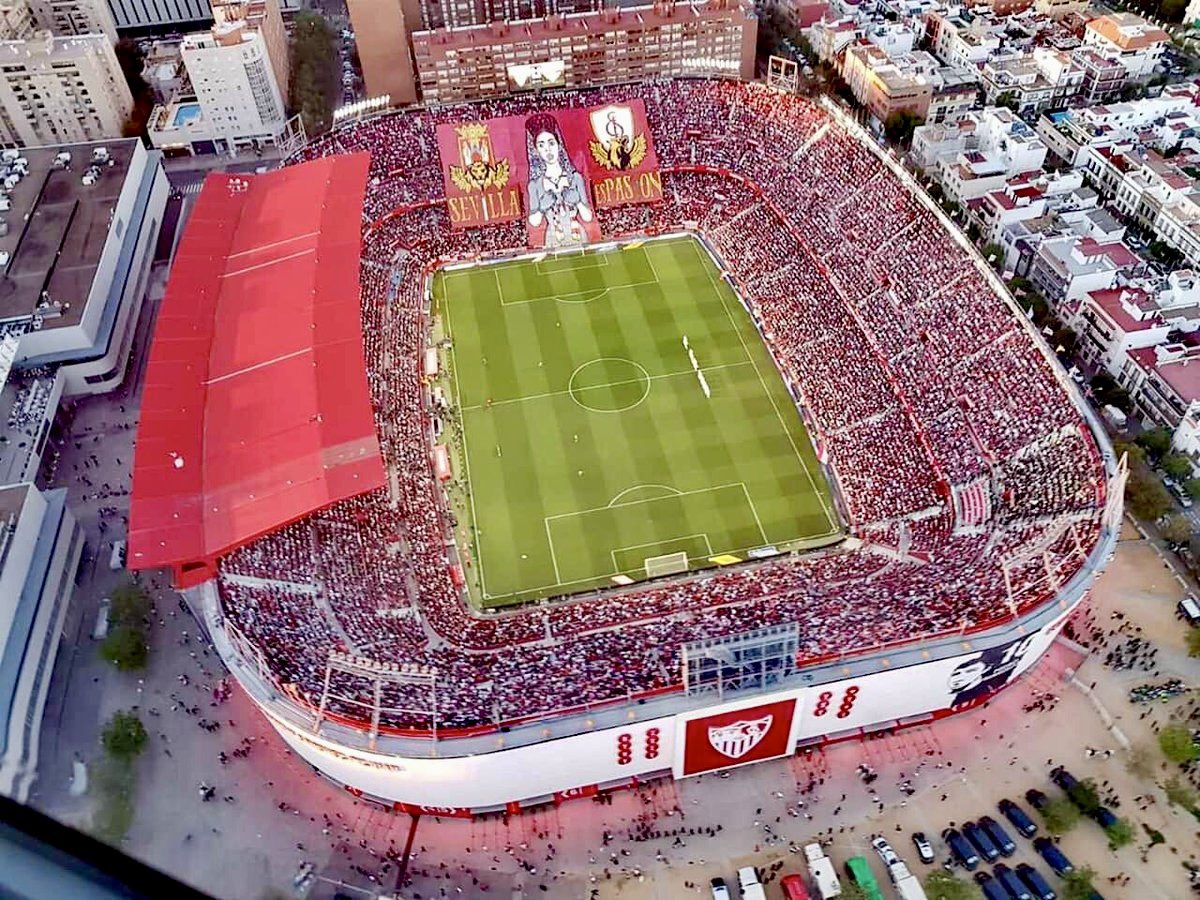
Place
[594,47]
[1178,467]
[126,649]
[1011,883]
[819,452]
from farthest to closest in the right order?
[594,47] → [819,452] → [1178,467] → [126,649] → [1011,883]

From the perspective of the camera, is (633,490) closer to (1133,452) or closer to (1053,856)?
(1053,856)

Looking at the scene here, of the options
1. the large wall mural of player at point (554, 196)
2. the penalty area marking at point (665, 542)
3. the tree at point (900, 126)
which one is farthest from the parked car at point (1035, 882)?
the tree at point (900, 126)

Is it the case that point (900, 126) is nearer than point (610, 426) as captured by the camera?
No

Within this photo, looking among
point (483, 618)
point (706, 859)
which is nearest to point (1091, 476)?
point (706, 859)

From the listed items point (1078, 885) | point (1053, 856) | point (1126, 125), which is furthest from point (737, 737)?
point (1126, 125)

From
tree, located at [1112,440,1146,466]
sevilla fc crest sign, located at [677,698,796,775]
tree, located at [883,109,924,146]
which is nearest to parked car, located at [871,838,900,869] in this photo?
sevilla fc crest sign, located at [677,698,796,775]
